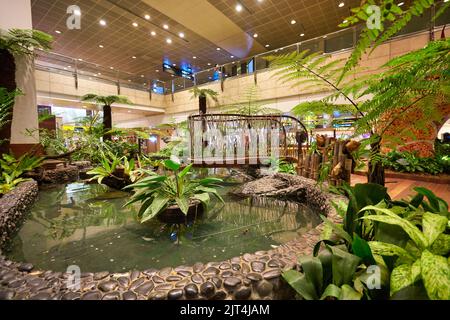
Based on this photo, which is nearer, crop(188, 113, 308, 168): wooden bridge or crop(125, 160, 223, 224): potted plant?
crop(125, 160, 223, 224): potted plant

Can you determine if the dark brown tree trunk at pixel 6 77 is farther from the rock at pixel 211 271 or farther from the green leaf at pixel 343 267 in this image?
the green leaf at pixel 343 267

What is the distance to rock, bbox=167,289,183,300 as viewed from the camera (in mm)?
1081

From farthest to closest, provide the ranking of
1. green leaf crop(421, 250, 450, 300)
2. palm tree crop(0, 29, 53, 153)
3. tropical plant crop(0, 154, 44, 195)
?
1. palm tree crop(0, 29, 53, 153)
2. tropical plant crop(0, 154, 44, 195)
3. green leaf crop(421, 250, 450, 300)

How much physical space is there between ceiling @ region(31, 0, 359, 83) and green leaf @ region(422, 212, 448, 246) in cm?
748

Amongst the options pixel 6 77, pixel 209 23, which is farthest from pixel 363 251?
pixel 209 23

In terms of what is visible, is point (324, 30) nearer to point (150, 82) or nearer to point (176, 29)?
point (176, 29)

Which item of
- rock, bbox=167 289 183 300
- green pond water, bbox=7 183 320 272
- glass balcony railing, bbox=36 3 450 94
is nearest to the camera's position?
rock, bbox=167 289 183 300

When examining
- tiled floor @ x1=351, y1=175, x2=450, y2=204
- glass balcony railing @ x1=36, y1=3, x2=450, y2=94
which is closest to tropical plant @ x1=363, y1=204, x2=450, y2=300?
tiled floor @ x1=351, y1=175, x2=450, y2=204

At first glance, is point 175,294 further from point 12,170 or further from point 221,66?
point 221,66

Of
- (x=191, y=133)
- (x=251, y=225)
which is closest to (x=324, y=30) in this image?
(x=191, y=133)

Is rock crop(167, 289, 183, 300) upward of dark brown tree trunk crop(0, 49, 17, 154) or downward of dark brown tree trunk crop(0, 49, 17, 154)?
downward

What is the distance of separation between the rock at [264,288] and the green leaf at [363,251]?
494 mm

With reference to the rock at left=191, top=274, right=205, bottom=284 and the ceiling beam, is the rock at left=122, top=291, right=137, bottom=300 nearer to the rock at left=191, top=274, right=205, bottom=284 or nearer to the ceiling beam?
the rock at left=191, top=274, right=205, bottom=284

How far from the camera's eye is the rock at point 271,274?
47.3 inches
